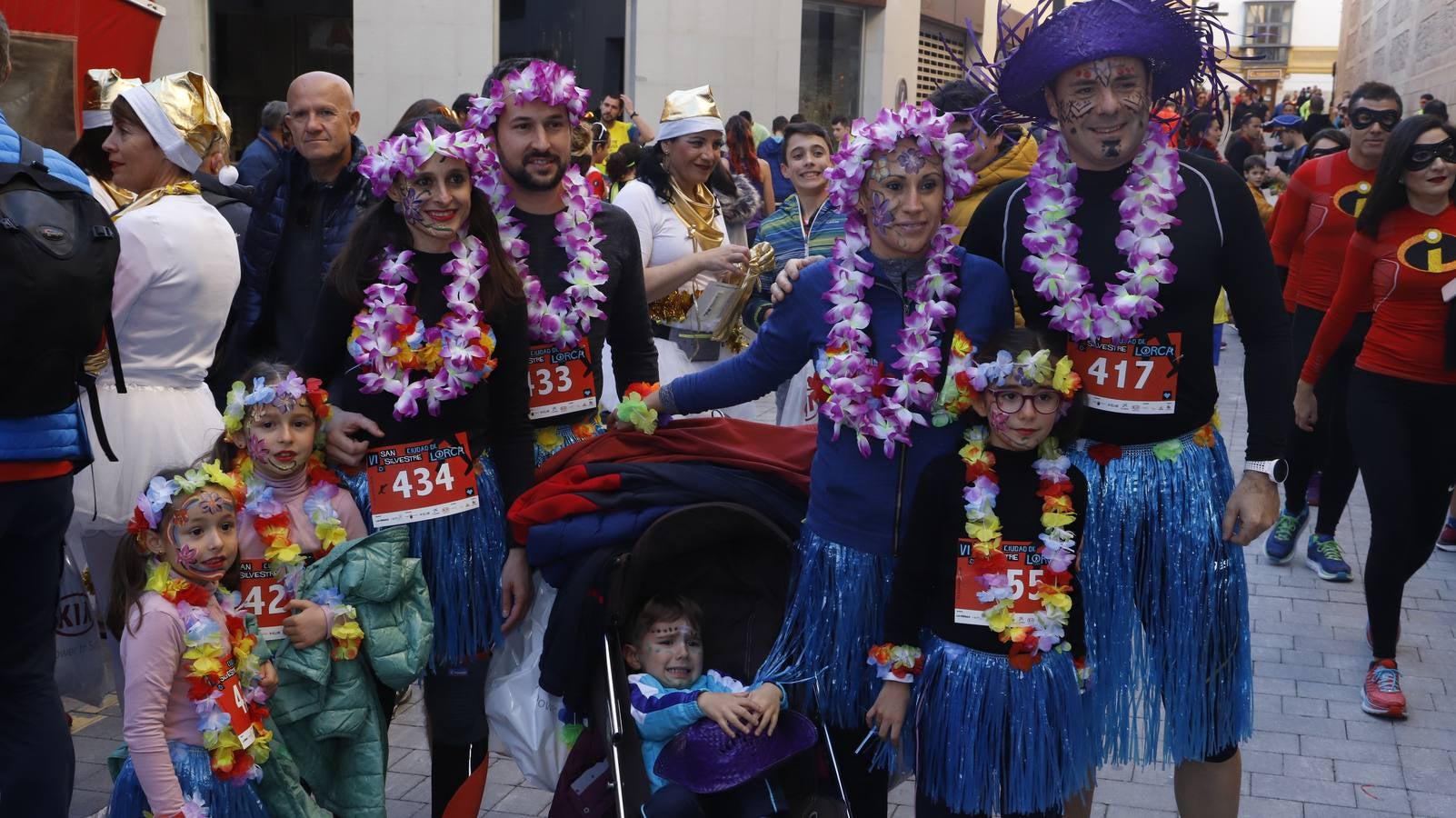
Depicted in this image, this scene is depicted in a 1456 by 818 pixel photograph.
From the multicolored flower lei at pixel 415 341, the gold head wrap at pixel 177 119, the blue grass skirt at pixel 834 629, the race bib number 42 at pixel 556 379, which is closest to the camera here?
the blue grass skirt at pixel 834 629

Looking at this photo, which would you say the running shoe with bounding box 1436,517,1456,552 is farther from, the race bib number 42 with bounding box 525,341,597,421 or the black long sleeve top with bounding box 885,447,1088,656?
the race bib number 42 with bounding box 525,341,597,421

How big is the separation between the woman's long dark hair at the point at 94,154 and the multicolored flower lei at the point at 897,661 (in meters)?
3.29

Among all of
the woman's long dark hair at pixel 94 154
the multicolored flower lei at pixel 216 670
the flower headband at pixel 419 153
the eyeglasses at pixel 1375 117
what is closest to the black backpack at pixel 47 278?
the multicolored flower lei at pixel 216 670

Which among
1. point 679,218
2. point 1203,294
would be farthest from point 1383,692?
point 679,218

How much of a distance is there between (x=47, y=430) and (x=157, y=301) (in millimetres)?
836

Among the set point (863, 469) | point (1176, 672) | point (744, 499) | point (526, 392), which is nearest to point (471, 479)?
point (526, 392)

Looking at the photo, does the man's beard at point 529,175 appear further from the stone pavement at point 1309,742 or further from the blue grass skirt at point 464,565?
the stone pavement at point 1309,742

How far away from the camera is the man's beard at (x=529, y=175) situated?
3746 mm

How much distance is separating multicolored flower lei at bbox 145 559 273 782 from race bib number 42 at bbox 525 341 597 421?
97 cm

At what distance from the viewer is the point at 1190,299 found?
3213 mm

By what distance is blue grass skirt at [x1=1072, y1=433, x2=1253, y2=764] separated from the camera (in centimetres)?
324

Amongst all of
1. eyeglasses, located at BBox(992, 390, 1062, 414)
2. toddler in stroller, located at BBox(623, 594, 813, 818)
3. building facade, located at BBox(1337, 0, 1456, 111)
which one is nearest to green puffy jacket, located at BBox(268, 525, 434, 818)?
toddler in stroller, located at BBox(623, 594, 813, 818)

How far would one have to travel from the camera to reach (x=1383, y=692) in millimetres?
5027

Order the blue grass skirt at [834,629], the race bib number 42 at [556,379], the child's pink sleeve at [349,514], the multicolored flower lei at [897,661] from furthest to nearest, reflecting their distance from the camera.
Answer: the race bib number 42 at [556,379] → the child's pink sleeve at [349,514] → the blue grass skirt at [834,629] → the multicolored flower lei at [897,661]
